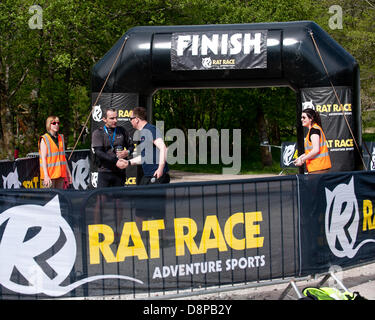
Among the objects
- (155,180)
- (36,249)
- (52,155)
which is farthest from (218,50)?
(36,249)

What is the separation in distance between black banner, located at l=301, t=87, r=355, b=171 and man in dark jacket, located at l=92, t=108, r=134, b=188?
398 cm

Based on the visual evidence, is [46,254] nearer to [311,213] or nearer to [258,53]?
[311,213]

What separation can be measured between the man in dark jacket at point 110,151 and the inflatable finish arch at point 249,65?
276 cm

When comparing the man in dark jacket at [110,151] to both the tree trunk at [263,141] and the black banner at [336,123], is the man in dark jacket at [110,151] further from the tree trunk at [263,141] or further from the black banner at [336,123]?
the tree trunk at [263,141]

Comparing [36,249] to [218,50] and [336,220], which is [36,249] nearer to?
[336,220]

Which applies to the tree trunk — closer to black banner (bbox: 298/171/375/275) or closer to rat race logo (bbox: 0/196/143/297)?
black banner (bbox: 298/171/375/275)

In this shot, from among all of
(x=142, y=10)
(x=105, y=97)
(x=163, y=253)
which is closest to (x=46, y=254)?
(x=163, y=253)

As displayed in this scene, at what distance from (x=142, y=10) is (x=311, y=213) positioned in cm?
1865

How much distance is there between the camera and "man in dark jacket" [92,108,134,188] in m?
7.93

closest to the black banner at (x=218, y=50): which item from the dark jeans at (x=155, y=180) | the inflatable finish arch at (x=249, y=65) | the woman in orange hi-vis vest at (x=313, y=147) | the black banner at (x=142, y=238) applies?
the inflatable finish arch at (x=249, y=65)

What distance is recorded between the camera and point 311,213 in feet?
20.4

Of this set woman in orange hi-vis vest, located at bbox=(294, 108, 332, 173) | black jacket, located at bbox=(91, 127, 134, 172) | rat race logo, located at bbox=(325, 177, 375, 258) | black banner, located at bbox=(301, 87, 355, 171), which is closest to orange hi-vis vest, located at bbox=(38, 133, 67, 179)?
black jacket, located at bbox=(91, 127, 134, 172)

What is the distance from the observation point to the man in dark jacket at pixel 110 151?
7926 mm
